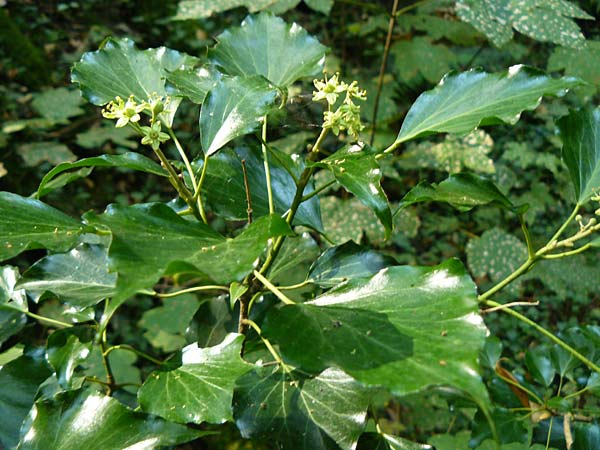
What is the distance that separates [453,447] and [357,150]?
103 centimetres

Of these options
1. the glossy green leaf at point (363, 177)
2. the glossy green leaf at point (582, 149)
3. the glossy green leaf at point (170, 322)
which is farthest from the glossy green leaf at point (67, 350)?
the glossy green leaf at point (170, 322)

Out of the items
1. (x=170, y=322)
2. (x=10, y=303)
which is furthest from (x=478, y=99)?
(x=170, y=322)

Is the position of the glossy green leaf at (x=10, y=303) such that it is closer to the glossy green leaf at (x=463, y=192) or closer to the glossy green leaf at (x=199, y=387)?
the glossy green leaf at (x=199, y=387)

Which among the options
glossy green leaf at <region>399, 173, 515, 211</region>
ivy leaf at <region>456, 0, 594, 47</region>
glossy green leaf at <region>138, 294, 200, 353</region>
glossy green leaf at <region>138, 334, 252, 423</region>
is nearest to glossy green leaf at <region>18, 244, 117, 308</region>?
glossy green leaf at <region>138, 334, 252, 423</region>

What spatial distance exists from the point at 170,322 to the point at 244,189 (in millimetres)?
Answer: 1128

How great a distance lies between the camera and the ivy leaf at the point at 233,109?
59cm

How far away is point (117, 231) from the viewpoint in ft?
1.49

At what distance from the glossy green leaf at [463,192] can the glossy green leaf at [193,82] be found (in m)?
0.26

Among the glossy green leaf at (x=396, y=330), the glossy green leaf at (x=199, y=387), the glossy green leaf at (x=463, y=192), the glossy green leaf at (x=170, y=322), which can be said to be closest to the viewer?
the glossy green leaf at (x=396, y=330)

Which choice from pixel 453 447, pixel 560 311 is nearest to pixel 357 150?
pixel 453 447

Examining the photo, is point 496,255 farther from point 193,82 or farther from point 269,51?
point 193,82

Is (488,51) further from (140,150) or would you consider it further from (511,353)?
(140,150)

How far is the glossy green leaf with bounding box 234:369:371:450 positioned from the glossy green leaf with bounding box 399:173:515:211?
0.21 metres

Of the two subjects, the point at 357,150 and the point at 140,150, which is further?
the point at 140,150
